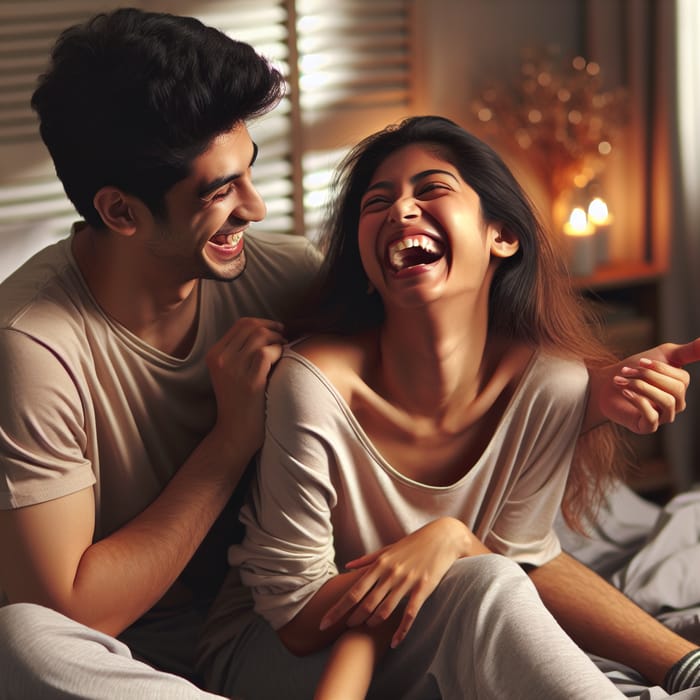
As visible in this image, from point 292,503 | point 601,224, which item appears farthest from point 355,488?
point 601,224

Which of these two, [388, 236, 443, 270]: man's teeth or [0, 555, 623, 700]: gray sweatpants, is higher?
[388, 236, 443, 270]: man's teeth

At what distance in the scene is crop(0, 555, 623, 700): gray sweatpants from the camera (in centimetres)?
132

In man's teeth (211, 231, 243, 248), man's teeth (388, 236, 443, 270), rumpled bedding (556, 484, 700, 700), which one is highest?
man's teeth (211, 231, 243, 248)

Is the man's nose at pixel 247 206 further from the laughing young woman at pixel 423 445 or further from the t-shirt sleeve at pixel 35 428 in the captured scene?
the t-shirt sleeve at pixel 35 428

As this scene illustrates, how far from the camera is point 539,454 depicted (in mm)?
1721

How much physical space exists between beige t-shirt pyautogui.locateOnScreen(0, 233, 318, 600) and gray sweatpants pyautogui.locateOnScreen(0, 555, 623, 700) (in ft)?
0.77

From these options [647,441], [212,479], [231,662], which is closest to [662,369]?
[212,479]

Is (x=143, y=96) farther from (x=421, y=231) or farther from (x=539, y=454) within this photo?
(x=539, y=454)

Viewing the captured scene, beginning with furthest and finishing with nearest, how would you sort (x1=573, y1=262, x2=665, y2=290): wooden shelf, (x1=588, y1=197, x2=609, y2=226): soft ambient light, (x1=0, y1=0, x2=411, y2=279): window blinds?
(x1=573, y1=262, x2=665, y2=290): wooden shelf < (x1=588, y1=197, x2=609, y2=226): soft ambient light < (x1=0, y1=0, x2=411, y2=279): window blinds

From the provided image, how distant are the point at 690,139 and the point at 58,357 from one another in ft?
7.89

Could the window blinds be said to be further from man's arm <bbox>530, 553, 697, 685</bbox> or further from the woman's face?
man's arm <bbox>530, 553, 697, 685</bbox>

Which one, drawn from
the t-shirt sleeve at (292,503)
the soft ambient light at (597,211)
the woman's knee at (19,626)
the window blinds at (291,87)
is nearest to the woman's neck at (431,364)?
the t-shirt sleeve at (292,503)

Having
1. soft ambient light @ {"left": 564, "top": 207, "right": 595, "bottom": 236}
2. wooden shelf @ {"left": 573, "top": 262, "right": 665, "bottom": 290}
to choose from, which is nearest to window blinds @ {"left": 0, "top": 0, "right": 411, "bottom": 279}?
soft ambient light @ {"left": 564, "top": 207, "right": 595, "bottom": 236}

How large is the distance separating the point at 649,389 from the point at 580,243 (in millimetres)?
1769
